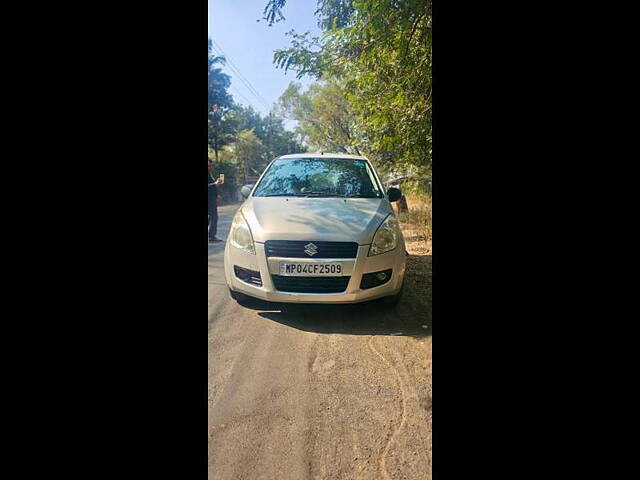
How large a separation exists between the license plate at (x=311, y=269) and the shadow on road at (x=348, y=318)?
0.24 m

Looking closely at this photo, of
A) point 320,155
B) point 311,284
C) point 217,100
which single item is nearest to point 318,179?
point 320,155

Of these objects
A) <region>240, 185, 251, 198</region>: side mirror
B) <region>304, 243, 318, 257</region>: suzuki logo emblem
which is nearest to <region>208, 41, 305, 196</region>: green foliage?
<region>240, 185, 251, 198</region>: side mirror

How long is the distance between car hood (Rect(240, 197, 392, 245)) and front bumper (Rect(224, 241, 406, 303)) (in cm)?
12

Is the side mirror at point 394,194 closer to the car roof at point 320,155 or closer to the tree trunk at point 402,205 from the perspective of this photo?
the tree trunk at point 402,205

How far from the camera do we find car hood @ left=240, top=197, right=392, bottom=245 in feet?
7.52

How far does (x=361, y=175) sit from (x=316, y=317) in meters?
1.36

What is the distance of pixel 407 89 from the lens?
220 cm

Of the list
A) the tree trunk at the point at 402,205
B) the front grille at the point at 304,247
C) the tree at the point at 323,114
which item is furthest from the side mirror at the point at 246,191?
the tree trunk at the point at 402,205

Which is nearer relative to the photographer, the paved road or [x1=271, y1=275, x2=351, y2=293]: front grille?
the paved road

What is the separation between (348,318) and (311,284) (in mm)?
335

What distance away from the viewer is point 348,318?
2.28 metres

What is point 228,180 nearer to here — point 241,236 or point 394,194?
point 241,236

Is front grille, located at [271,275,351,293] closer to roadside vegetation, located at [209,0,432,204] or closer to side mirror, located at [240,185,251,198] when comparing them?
roadside vegetation, located at [209,0,432,204]
